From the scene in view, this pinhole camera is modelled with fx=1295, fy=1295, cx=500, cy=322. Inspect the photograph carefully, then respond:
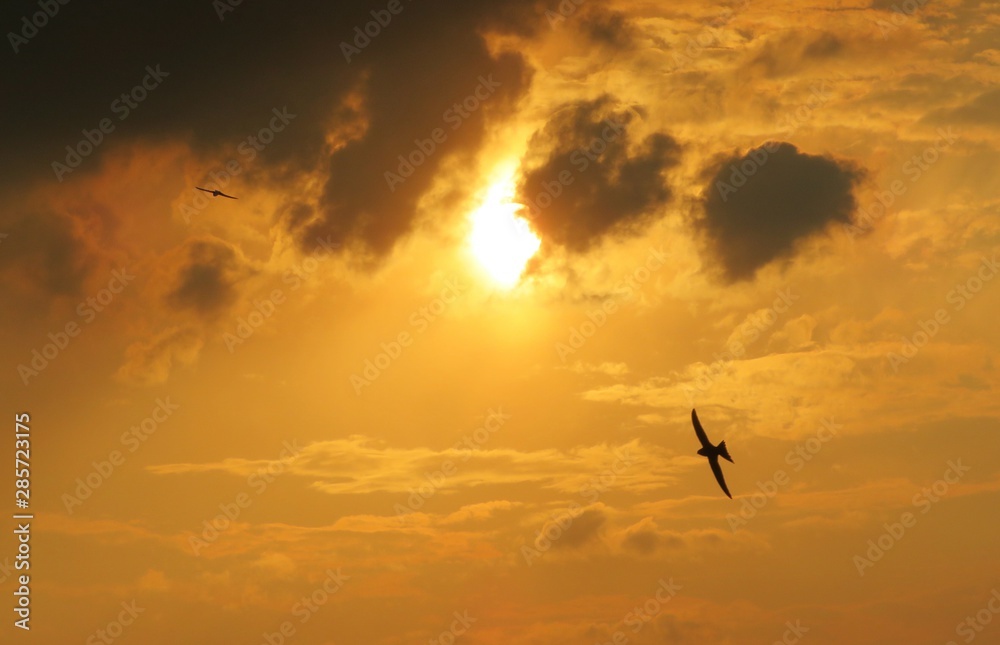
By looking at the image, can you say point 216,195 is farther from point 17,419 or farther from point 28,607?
point 28,607

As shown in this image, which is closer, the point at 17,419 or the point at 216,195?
the point at 17,419

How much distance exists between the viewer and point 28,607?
13388 cm

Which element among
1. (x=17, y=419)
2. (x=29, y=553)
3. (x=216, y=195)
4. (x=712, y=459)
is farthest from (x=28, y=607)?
(x=712, y=459)

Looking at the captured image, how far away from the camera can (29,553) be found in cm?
13275

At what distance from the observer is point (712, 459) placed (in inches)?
5492

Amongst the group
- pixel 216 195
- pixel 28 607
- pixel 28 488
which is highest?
pixel 216 195

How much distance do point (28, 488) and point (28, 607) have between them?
12.6 meters

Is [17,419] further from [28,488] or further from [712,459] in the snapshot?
[712,459]

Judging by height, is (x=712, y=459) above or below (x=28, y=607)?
above

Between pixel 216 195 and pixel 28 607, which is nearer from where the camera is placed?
pixel 28 607

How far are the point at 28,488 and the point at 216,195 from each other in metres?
43.0

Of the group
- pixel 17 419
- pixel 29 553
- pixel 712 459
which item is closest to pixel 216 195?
pixel 17 419

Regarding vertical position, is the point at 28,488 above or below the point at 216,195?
below

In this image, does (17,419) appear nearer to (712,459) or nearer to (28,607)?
(28,607)
